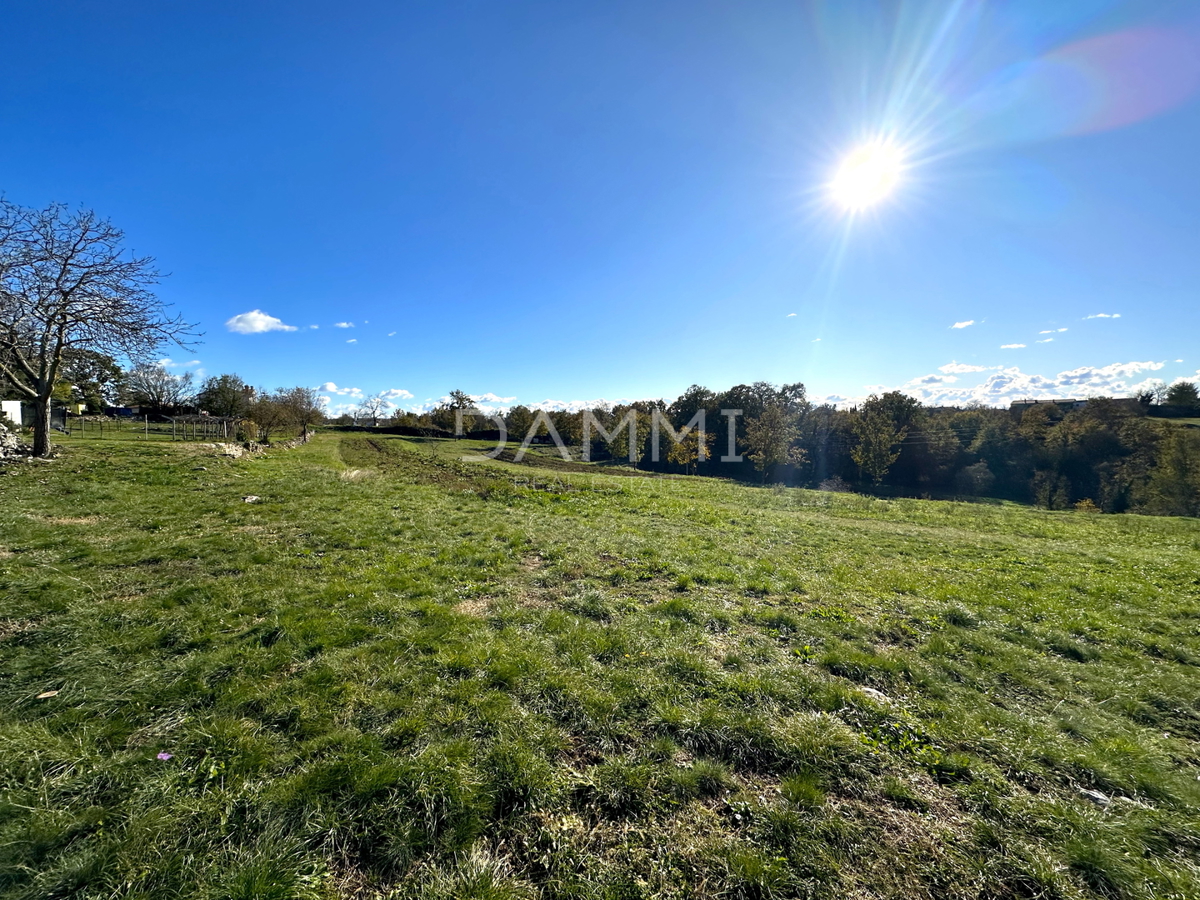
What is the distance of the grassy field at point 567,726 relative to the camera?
265 cm

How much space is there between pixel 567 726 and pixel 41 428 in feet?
80.4

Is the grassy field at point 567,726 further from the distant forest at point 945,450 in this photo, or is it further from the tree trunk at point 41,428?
the distant forest at point 945,450

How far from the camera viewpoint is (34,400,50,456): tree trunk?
606 inches

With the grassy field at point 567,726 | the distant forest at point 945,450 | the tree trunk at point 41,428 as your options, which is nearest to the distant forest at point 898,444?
the distant forest at point 945,450

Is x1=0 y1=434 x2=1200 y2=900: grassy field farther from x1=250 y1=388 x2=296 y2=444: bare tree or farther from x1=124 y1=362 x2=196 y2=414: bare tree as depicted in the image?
x1=124 y1=362 x2=196 y2=414: bare tree

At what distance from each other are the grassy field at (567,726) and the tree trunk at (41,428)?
1107cm

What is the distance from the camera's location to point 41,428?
15.7 m

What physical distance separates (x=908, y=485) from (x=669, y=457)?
30.6 metres

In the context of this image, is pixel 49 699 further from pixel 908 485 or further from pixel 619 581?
pixel 908 485

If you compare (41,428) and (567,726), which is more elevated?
(41,428)

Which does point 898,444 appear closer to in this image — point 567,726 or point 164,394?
point 567,726

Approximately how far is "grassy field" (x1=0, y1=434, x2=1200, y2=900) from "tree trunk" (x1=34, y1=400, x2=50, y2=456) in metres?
11.1

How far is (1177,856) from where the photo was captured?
9.77ft

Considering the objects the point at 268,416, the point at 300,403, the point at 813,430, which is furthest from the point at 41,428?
the point at 813,430
